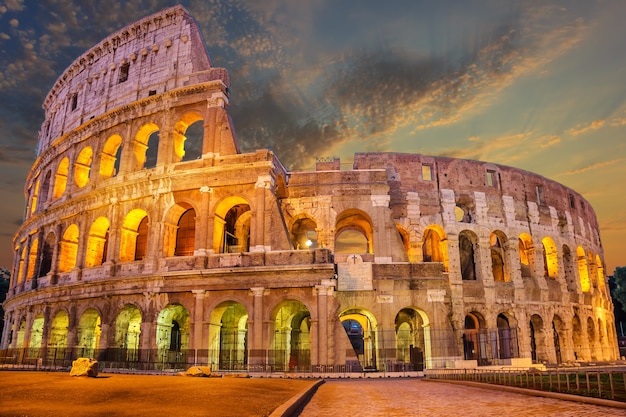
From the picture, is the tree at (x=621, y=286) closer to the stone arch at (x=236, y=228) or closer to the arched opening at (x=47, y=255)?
the stone arch at (x=236, y=228)

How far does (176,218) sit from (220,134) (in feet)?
14.9

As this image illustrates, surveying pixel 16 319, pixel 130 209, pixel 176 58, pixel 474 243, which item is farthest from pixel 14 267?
pixel 474 243

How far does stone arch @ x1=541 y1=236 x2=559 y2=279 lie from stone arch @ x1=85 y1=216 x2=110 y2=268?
2518 cm

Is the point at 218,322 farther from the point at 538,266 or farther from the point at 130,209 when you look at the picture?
the point at 538,266

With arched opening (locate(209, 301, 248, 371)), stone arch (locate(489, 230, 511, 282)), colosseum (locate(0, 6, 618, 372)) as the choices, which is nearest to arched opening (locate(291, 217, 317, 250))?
colosseum (locate(0, 6, 618, 372))

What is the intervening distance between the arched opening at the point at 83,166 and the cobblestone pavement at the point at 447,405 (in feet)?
72.1

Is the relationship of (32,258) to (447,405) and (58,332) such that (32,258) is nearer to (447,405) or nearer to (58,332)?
(58,332)

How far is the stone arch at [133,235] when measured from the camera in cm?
2295

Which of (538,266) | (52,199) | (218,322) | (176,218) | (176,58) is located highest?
(176,58)

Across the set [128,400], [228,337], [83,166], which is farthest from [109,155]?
[128,400]

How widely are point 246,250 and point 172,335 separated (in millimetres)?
5575

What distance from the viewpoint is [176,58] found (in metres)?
24.4

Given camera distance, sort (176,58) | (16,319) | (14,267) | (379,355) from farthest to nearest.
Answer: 1. (14,267)
2. (16,319)
3. (176,58)
4. (379,355)

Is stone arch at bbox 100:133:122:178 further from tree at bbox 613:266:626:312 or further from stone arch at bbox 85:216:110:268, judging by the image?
tree at bbox 613:266:626:312
